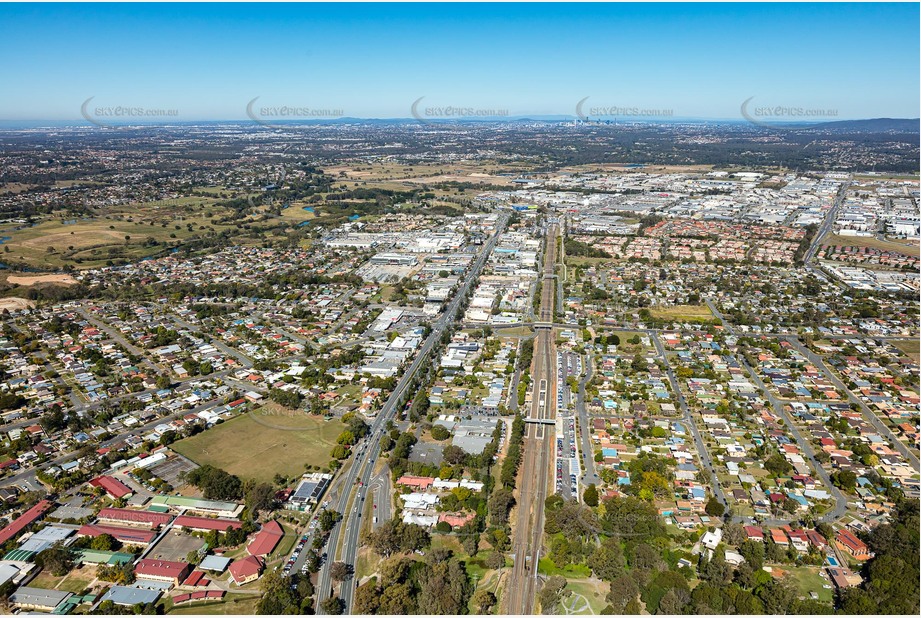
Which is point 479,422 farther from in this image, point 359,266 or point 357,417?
point 359,266

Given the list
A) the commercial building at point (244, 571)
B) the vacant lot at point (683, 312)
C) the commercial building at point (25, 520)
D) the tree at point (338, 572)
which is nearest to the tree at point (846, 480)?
the vacant lot at point (683, 312)

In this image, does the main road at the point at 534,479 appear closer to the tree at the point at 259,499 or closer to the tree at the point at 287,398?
the tree at the point at 259,499

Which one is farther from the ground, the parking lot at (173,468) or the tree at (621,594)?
the tree at (621,594)

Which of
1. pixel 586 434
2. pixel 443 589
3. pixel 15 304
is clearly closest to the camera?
pixel 443 589

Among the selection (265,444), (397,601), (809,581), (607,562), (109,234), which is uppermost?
(109,234)

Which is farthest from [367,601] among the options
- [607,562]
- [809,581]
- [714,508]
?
[809,581]

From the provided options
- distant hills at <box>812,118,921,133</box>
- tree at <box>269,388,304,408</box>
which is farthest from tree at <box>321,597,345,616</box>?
distant hills at <box>812,118,921,133</box>

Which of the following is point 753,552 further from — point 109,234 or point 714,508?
point 109,234
